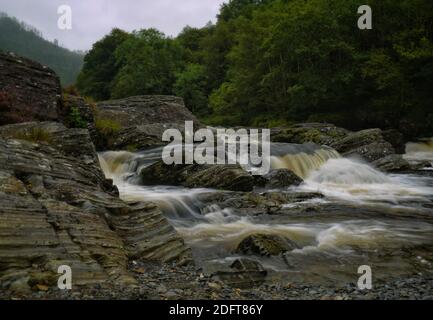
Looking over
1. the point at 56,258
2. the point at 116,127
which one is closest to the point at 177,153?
the point at 116,127

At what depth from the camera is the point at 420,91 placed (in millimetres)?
30703

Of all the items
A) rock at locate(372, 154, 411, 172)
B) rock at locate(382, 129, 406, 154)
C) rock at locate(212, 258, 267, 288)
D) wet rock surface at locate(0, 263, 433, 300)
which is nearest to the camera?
wet rock surface at locate(0, 263, 433, 300)

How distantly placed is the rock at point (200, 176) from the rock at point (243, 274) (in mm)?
7077

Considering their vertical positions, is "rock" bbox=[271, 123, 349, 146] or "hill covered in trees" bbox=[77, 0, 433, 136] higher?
"hill covered in trees" bbox=[77, 0, 433, 136]

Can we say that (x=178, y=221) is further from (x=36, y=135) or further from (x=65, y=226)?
(x=65, y=226)

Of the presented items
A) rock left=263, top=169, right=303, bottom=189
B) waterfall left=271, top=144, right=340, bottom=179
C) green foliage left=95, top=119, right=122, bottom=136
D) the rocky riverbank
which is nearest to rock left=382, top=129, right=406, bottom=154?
waterfall left=271, top=144, right=340, bottom=179

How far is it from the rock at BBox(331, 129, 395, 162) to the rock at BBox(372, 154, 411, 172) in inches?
16.9

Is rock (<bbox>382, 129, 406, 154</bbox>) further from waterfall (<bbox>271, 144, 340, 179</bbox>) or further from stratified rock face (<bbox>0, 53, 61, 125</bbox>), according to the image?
stratified rock face (<bbox>0, 53, 61, 125</bbox>)

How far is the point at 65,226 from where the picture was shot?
22.5 ft

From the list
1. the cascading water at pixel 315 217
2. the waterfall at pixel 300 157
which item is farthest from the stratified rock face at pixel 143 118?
the waterfall at pixel 300 157

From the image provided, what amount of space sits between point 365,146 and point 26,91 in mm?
15979

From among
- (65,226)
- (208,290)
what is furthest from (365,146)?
(65,226)

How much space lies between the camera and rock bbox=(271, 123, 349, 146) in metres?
24.1

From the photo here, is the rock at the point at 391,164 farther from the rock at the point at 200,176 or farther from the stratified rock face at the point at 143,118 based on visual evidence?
the stratified rock face at the point at 143,118
